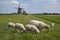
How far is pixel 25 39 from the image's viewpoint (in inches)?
459

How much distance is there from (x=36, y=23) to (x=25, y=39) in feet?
18.9

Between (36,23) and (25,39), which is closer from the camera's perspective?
(25,39)

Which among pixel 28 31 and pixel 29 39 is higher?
pixel 29 39

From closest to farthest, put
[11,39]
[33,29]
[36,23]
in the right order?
[11,39] < [33,29] < [36,23]

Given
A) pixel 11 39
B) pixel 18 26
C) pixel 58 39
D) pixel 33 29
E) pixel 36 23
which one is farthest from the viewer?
pixel 36 23

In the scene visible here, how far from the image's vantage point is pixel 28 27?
15180 mm

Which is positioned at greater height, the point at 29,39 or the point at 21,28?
the point at 29,39

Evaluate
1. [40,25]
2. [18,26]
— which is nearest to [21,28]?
[18,26]

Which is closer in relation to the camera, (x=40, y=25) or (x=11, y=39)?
(x=11, y=39)

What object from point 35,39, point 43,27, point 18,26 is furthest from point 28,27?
point 35,39

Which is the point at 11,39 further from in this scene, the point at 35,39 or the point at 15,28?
the point at 15,28

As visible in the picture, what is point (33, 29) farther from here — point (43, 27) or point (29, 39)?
point (29, 39)

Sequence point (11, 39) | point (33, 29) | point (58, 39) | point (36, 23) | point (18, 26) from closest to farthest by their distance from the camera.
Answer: point (11, 39), point (58, 39), point (33, 29), point (18, 26), point (36, 23)

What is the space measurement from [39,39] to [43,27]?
5.25 meters
